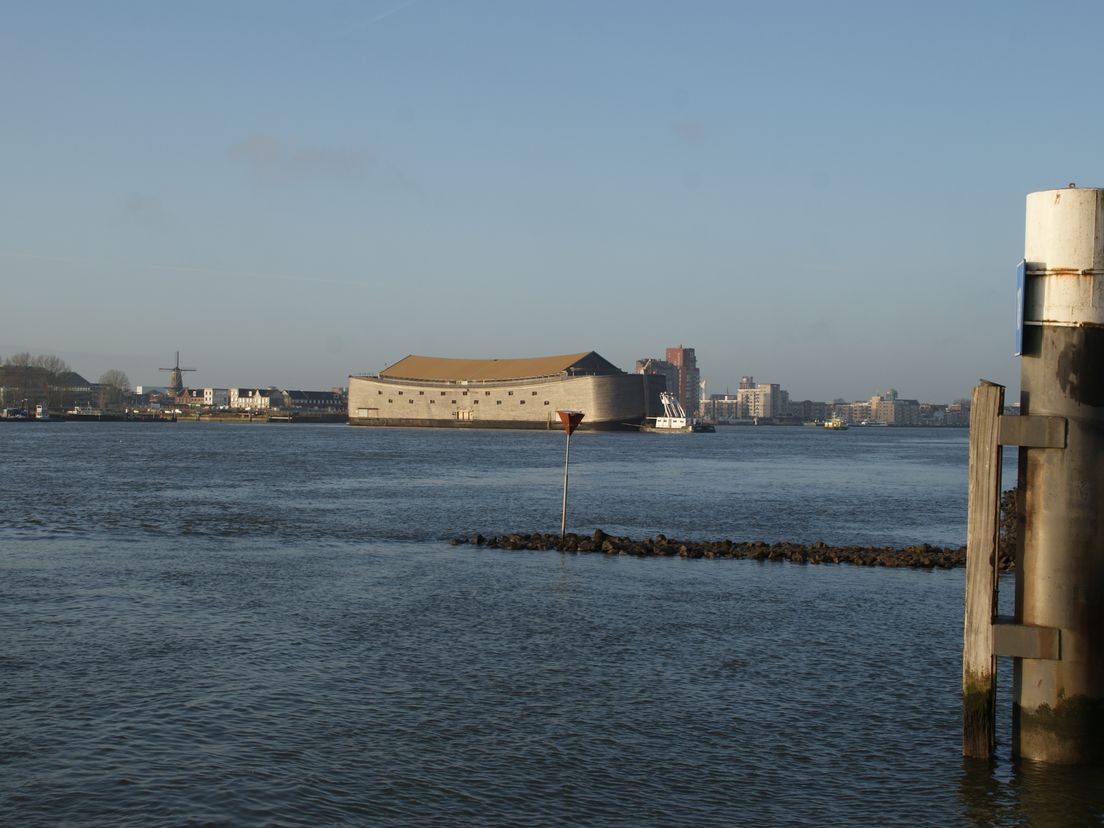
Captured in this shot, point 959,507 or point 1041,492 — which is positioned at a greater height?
point 1041,492

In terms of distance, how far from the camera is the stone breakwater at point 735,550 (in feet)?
92.4

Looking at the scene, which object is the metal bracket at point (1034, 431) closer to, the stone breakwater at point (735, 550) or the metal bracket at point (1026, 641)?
the metal bracket at point (1026, 641)

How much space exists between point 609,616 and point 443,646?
4.22 m

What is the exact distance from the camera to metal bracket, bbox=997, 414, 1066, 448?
9.41 meters

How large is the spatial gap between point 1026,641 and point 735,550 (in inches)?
799

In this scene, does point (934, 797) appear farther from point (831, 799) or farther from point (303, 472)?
point (303, 472)

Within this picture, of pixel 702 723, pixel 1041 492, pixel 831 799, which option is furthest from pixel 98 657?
pixel 1041 492

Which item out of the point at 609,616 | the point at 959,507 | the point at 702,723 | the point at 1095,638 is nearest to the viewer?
the point at 1095,638

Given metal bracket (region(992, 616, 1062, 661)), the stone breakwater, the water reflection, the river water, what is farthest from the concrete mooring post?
the stone breakwater

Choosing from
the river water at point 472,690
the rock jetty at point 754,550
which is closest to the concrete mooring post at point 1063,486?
the river water at point 472,690

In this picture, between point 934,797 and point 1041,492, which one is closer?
point 1041,492

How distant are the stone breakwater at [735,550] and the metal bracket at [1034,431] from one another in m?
19.0

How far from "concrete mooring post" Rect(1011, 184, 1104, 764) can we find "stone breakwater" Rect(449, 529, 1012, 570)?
60.5 feet

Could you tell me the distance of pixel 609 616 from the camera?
782 inches
